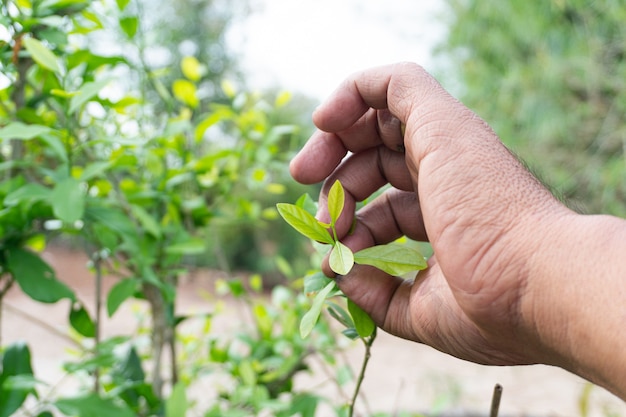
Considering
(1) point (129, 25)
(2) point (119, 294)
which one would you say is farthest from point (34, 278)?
(1) point (129, 25)

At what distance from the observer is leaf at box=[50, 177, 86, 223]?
21.7 inches

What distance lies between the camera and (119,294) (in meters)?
0.70

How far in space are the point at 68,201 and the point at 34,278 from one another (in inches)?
4.7

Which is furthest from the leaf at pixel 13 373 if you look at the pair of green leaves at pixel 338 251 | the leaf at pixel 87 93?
the pair of green leaves at pixel 338 251

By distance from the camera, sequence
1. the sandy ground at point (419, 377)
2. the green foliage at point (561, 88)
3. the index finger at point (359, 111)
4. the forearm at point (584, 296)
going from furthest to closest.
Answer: the green foliage at point (561, 88) < the sandy ground at point (419, 377) < the index finger at point (359, 111) < the forearm at point (584, 296)

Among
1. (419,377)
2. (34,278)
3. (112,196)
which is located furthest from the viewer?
(419,377)

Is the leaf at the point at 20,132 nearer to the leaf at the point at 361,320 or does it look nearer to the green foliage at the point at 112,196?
the green foliage at the point at 112,196

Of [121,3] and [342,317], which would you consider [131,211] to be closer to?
[121,3]

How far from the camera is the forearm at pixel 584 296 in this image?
348mm

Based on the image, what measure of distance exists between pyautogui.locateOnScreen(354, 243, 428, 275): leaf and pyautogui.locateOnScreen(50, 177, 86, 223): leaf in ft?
0.93

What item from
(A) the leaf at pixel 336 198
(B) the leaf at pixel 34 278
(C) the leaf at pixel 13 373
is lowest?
(C) the leaf at pixel 13 373

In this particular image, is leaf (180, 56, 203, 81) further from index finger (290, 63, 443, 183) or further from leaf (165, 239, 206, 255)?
index finger (290, 63, 443, 183)

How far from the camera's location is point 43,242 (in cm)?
82

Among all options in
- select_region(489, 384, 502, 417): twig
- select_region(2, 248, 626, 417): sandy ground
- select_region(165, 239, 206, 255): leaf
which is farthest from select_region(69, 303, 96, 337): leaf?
select_region(2, 248, 626, 417): sandy ground
